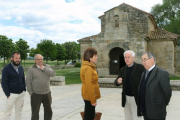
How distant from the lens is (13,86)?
194 inches

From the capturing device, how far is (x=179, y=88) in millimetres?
11383

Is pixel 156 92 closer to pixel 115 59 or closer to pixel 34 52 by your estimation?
pixel 115 59

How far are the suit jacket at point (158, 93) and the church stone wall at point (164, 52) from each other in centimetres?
1916

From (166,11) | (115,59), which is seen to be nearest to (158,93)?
(115,59)

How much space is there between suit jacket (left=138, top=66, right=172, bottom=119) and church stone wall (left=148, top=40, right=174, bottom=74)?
19.2 metres

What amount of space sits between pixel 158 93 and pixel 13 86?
3.35m

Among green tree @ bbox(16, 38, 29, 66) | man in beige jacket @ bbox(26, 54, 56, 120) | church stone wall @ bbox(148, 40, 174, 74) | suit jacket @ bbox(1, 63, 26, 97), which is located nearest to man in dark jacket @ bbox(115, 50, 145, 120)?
man in beige jacket @ bbox(26, 54, 56, 120)

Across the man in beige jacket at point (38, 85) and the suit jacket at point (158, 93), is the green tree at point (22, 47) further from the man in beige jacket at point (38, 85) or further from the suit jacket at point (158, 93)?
the suit jacket at point (158, 93)

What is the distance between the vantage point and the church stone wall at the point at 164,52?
21.4 meters

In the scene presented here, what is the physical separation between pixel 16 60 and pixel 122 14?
54.1 ft

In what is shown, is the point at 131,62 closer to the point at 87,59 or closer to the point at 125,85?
the point at 125,85

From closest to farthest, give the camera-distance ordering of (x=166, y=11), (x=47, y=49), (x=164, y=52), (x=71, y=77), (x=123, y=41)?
(x=123, y=41) → (x=164, y=52) → (x=71, y=77) → (x=166, y=11) → (x=47, y=49)

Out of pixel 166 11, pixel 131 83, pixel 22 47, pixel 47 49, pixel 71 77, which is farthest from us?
pixel 47 49

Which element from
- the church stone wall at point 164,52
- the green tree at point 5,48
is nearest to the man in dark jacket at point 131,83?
the church stone wall at point 164,52
